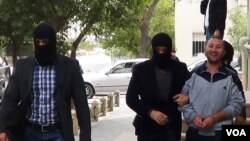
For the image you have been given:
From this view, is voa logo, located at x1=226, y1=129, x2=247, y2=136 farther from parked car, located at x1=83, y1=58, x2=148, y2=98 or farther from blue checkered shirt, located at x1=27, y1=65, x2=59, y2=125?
parked car, located at x1=83, y1=58, x2=148, y2=98

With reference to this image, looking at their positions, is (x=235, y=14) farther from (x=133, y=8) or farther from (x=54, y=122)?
(x=54, y=122)

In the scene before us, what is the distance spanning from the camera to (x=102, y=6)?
1258 centimetres

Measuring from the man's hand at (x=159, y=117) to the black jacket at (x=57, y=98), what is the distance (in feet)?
1.88

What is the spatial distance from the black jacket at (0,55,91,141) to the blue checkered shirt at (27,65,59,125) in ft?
0.12

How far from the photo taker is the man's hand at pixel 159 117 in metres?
4.89

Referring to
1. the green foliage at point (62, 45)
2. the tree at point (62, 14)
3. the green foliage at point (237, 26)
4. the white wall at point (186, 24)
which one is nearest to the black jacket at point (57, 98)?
the tree at point (62, 14)

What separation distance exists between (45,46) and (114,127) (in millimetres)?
8353

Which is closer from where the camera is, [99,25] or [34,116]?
[34,116]

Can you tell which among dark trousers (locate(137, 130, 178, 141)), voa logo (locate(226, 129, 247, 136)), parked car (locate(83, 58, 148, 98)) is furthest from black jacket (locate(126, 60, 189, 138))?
parked car (locate(83, 58, 148, 98))

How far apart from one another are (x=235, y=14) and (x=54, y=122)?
27616mm

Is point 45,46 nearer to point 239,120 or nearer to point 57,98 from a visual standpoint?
point 57,98

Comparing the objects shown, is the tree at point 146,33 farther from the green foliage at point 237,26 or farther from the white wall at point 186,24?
the green foliage at point 237,26

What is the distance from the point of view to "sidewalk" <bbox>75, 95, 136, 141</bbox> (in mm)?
11227

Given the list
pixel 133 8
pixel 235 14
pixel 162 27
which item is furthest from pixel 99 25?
pixel 162 27
